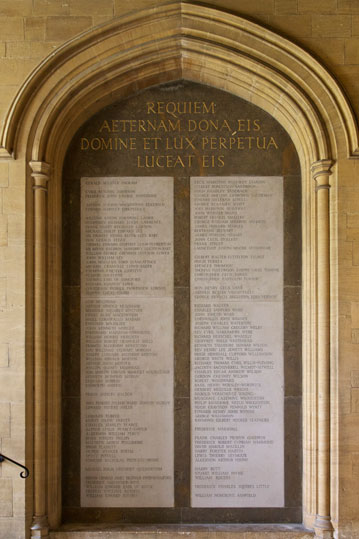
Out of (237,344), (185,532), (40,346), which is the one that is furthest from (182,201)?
(185,532)

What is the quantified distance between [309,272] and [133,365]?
5.97ft

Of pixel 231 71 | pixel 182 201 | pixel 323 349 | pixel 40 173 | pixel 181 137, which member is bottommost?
pixel 323 349

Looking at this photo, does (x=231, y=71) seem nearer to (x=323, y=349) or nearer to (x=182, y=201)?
(x=182, y=201)

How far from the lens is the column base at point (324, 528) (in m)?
4.36

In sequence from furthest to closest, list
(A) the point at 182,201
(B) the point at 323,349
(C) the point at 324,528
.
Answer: (A) the point at 182,201 → (B) the point at 323,349 → (C) the point at 324,528

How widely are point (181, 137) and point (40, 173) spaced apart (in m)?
1.36

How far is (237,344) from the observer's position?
4738mm

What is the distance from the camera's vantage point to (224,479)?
4.70 meters

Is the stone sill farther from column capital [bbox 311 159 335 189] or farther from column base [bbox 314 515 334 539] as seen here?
column capital [bbox 311 159 335 189]

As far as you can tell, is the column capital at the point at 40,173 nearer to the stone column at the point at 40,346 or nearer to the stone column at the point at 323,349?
the stone column at the point at 40,346

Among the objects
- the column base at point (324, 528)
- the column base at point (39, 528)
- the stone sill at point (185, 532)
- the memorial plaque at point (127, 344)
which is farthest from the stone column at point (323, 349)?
the column base at point (39, 528)

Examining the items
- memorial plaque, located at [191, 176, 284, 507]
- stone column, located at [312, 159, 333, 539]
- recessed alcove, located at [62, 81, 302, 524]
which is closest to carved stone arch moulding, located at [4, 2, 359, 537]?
stone column, located at [312, 159, 333, 539]

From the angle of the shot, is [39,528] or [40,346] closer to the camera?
[39,528]

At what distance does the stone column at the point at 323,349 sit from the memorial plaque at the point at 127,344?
1.32m
